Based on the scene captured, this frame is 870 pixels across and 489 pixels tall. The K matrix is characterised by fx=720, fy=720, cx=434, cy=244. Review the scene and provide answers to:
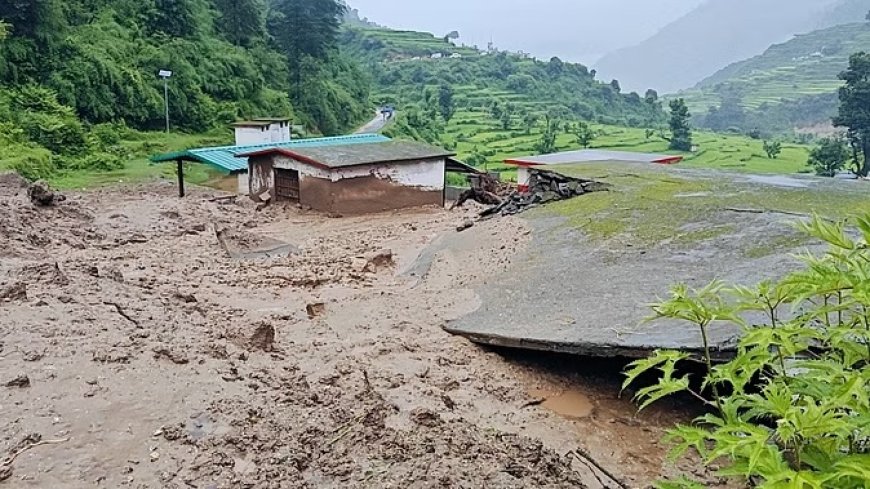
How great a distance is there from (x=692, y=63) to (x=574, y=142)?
136371 millimetres

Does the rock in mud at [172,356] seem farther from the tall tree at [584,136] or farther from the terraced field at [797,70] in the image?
the terraced field at [797,70]

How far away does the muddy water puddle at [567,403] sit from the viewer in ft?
20.7

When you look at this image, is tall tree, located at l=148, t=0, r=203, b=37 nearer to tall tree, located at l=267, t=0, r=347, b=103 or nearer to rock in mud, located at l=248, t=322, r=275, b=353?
tall tree, located at l=267, t=0, r=347, b=103

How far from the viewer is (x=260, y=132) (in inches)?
1106

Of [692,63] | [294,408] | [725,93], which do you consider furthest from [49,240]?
[692,63]

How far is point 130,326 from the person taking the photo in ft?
22.5

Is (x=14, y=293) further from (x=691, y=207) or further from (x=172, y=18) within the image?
(x=172, y=18)

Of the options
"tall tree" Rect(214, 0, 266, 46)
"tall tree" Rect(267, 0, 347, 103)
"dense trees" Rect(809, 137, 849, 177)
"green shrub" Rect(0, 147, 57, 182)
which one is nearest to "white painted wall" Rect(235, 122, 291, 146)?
"green shrub" Rect(0, 147, 57, 182)

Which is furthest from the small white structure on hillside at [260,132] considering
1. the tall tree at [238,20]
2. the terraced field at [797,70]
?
the terraced field at [797,70]

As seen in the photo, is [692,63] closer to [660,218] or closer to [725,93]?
[725,93]

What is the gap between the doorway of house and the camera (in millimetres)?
19188

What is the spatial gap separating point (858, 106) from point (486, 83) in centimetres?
3968

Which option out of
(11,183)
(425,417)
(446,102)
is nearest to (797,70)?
(446,102)

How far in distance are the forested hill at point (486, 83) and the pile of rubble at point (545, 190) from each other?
35424 mm
